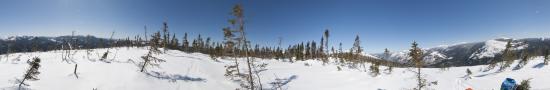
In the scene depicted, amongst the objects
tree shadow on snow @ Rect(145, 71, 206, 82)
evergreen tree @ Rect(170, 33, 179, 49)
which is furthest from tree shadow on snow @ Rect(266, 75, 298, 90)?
evergreen tree @ Rect(170, 33, 179, 49)

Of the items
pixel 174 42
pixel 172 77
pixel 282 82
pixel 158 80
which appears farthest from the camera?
pixel 174 42

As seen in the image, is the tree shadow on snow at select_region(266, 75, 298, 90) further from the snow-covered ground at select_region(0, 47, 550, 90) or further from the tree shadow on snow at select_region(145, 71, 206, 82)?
the tree shadow on snow at select_region(145, 71, 206, 82)

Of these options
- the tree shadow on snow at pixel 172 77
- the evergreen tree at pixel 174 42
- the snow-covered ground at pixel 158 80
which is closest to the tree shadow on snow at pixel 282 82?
the snow-covered ground at pixel 158 80

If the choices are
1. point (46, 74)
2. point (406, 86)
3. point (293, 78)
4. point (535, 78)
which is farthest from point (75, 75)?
point (535, 78)

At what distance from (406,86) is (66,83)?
3083 cm

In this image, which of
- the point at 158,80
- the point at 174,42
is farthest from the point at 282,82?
the point at 174,42

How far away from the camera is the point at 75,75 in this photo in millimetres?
25062

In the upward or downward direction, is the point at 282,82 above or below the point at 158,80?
below

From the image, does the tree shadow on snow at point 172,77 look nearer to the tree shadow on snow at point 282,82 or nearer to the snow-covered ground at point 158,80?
the snow-covered ground at point 158,80

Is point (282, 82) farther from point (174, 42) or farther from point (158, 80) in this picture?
point (174, 42)

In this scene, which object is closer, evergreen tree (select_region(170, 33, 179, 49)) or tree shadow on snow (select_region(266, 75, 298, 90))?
Answer: tree shadow on snow (select_region(266, 75, 298, 90))

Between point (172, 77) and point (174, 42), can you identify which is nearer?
point (172, 77)

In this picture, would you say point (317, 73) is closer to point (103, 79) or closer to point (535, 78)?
point (535, 78)

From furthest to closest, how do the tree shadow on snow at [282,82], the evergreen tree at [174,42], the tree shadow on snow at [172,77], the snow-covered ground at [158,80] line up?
the evergreen tree at [174,42] < the tree shadow on snow at [282,82] < the tree shadow on snow at [172,77] < the snow-covered ground at [158,80]
